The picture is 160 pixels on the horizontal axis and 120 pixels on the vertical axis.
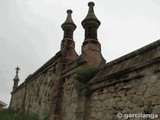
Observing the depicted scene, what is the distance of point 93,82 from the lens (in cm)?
707

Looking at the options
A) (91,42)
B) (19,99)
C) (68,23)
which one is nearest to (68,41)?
(68,23)

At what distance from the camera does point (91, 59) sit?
7.81 metres

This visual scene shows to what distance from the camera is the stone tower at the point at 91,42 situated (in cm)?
783

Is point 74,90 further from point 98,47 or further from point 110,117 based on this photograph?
point 110,117

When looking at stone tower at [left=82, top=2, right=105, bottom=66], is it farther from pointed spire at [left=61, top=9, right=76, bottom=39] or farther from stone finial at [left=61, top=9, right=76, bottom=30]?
stone finial at [left=61, top=9, right=76, bottom=30]

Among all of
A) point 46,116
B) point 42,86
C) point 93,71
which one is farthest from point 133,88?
point 42,86

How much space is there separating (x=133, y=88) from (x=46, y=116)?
4860mm

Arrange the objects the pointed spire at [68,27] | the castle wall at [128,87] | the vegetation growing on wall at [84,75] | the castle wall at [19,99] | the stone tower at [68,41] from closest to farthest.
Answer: the castle wall at [128,87]
the vegetation growing on wall at [84,75]
the stone tower at [68,41]
the pointed spire at [68,27]
the castle wall at [19,99]

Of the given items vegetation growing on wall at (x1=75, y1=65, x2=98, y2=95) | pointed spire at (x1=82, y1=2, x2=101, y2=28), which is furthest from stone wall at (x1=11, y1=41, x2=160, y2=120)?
pointed spire at (x1=82, y1=2, x2=101, y2=28)

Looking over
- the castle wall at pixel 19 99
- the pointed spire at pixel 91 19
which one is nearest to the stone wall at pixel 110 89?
the pointed spire at pixel 91 19

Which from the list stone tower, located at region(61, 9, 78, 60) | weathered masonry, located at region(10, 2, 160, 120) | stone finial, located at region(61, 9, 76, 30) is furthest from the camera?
stone finial, located at region(61, 9, 76, 30)

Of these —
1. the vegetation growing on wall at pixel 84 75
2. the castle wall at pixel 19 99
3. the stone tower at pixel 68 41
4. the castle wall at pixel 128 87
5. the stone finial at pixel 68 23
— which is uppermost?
the stone finial at pixel 68 23

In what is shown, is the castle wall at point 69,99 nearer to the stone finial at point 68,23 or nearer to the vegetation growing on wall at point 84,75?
the vegetation growing on wall at point 84,75

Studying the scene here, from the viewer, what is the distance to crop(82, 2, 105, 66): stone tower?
25.7ft
